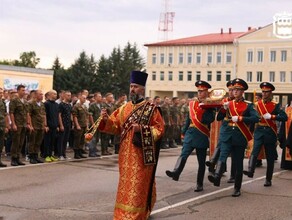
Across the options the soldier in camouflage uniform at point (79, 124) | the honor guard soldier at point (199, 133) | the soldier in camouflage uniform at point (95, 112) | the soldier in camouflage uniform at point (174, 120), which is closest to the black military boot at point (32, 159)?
the soldier in camouflage uniform at point (79, 124)

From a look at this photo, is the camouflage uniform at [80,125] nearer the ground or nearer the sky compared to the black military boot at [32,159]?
nearer the sky

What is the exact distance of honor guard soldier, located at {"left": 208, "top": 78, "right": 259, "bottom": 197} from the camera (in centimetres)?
930

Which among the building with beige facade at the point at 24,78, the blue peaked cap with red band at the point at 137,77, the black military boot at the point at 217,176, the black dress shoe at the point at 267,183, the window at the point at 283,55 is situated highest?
the window at the point at 283,55

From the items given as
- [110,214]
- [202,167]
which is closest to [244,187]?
[202,167]

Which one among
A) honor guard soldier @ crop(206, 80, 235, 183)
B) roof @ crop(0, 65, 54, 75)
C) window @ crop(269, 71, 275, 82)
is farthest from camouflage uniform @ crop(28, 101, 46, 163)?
window @ crop(269, 71, 275, 82)

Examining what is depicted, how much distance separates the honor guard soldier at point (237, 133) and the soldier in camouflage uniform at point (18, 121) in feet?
17.7

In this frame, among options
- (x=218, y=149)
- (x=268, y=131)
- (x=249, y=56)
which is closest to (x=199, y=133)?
(x=218, y=149)

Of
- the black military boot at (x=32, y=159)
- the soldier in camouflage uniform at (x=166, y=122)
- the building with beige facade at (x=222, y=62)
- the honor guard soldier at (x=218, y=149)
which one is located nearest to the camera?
the honor guard soldier at (x=218, y=149)

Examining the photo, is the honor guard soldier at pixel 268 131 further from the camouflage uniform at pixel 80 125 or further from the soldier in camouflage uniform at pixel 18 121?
the camouflage uniform at pixel 80 125

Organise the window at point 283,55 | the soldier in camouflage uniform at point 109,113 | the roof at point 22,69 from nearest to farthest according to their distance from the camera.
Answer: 1. the soldier in camouflage uniform at point 109,113
2. the roof at point 22,69
3. the window at point 283,55

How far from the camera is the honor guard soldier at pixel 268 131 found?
10.5m

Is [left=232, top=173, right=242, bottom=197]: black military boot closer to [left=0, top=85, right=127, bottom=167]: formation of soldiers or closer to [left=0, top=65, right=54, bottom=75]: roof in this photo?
[left=0, top=85, right=127, bottom=167]: formation of soldiers

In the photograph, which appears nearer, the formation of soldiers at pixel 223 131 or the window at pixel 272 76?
the formation of soldiers at pixel 223 131

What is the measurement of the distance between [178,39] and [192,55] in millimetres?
4605
